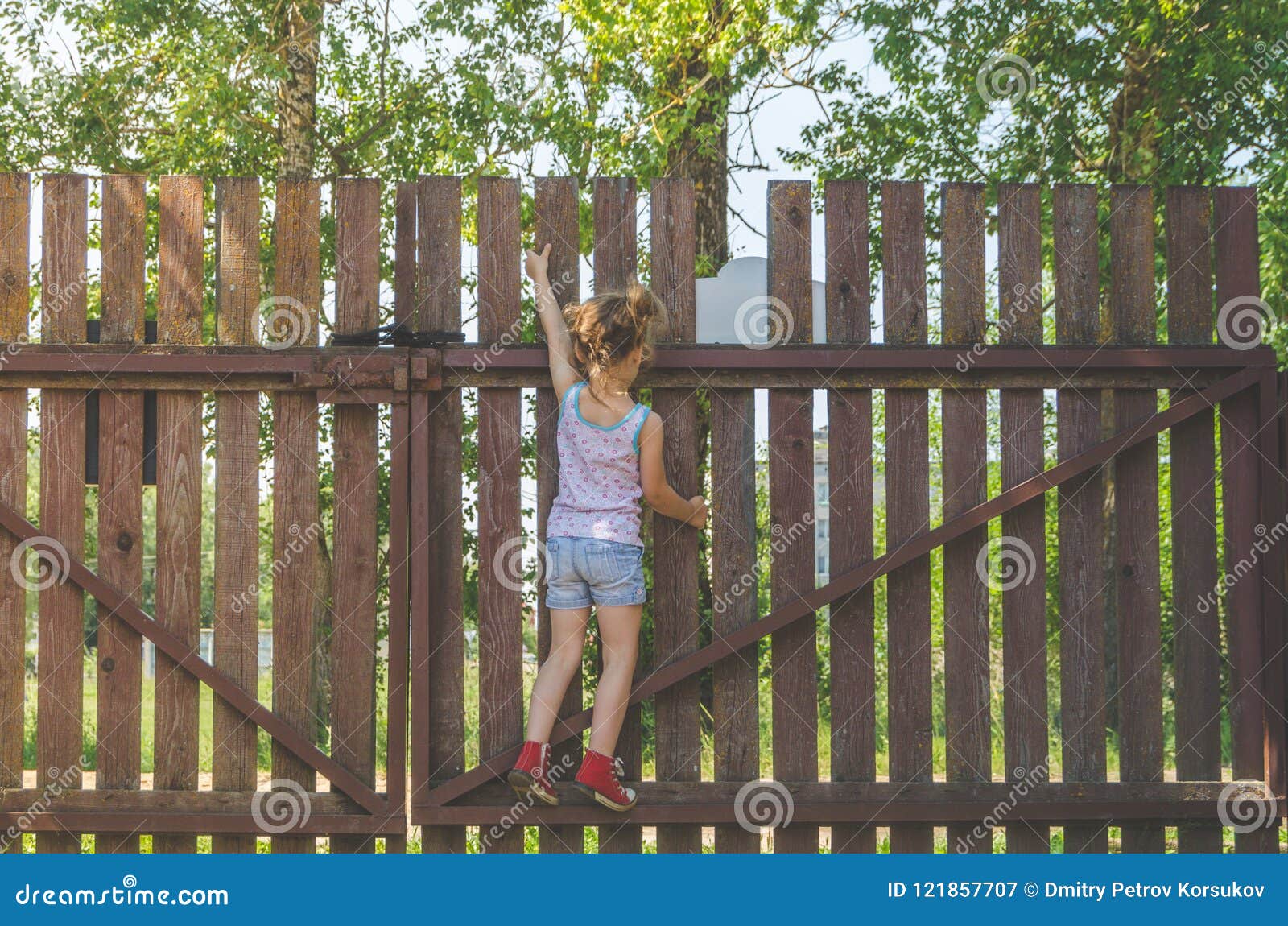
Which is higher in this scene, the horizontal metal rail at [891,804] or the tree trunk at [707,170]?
the tree trunk at [707,170]

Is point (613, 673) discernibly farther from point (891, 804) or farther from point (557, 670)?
point (891, 804)

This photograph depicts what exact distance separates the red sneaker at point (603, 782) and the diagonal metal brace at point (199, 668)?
0.74 meters

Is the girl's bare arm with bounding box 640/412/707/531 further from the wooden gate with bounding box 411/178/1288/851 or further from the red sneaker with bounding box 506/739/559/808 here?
the red sneaker with bounding box 506/739/559/808

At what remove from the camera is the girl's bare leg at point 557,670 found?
353cm

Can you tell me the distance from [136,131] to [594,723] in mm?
7023

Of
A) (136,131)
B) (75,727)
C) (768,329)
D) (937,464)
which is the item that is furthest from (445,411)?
(937,464)

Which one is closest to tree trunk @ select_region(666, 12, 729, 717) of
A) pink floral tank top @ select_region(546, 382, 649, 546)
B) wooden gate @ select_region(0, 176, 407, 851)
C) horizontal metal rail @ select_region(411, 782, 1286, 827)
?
horizontal metal rail @ select_region(411, 782, 1286, 827)

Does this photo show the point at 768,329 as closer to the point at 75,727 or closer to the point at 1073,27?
the point at 75,727

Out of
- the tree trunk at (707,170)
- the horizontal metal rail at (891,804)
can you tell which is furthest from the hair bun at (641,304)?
the tree trunk at (707,170)

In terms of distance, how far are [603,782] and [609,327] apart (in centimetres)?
158

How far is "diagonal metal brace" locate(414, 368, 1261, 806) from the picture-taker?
359cm

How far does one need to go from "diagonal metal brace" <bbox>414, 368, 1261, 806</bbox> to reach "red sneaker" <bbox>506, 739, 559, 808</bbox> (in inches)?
4.6

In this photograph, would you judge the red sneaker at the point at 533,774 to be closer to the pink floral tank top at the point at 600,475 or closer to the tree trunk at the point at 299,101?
the pink floral tank top at the point at 600,475

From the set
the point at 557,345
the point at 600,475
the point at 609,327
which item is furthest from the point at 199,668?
the point at 609,327
